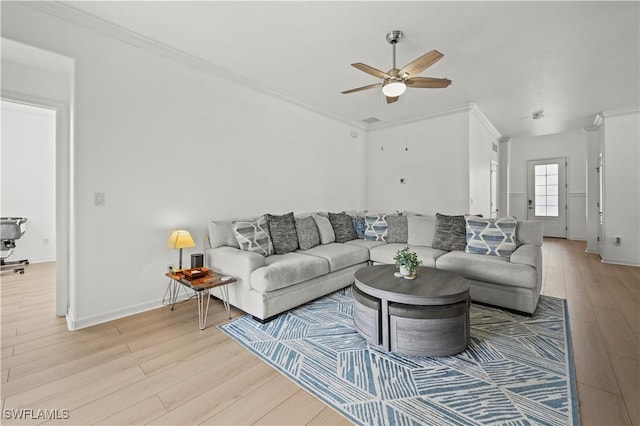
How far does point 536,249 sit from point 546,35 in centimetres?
221

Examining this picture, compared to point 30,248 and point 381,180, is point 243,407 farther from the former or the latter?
point 30,248

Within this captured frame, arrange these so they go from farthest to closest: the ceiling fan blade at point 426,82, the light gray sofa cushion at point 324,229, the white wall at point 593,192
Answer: the white wall at point 593,192 < the light gray sofa cushion at point 324,229 < the ceiling fan blade at point 426,82

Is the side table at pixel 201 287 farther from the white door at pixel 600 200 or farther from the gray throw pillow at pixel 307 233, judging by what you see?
the white door at pixel 600 200

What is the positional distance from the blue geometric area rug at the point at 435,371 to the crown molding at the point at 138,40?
2901 millimetres

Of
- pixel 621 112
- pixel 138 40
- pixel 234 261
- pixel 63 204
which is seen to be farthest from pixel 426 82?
pixel 621 112

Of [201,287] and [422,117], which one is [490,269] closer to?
[201,287]

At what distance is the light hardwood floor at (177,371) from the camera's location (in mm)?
1573

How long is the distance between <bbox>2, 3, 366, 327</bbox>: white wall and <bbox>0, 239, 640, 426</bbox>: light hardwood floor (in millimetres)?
417

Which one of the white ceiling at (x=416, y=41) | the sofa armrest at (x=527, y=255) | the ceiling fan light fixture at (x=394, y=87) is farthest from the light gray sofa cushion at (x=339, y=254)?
the white ceiling at (x=416, y=41)

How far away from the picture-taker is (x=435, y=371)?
1.93 m

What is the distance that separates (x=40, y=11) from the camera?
233 centimetres

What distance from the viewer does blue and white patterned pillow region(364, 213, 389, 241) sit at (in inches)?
172

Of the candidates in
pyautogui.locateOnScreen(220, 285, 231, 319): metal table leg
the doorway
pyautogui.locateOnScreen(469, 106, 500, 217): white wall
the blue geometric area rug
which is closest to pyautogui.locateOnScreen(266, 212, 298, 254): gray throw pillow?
pyautogui.locateOnScreen(220, 285, 231, 319): metal table leg

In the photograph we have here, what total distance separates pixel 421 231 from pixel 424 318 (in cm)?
219
